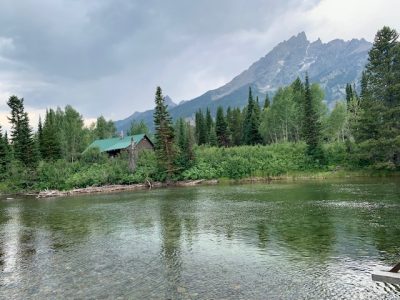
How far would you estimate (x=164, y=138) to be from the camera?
62344 mm

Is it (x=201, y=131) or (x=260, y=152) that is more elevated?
(x=201, y=131)

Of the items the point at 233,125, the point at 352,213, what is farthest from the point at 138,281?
the point at 233,125

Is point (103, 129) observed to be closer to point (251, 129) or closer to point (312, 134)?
point (251, 129)

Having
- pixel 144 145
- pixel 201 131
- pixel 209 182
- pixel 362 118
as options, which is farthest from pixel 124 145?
pixel 362 118

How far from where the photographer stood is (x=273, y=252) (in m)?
13.8

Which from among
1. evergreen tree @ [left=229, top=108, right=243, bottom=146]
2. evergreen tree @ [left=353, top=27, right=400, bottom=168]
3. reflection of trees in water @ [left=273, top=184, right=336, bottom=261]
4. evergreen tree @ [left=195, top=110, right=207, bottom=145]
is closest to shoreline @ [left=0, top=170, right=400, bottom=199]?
evergreen tree @ [left=353, top=27, right=400, bottom=168]

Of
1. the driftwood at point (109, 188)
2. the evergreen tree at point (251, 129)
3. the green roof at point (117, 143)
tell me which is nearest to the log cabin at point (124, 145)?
the green roof at point (117, 143)

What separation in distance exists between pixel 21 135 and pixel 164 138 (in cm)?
2948

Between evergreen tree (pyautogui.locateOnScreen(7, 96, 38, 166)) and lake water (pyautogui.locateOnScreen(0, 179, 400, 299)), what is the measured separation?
44.3 meters

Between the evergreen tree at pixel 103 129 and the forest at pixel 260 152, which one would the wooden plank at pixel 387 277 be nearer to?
the forest at pixel 260 152

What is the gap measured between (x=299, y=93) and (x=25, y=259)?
268 ft

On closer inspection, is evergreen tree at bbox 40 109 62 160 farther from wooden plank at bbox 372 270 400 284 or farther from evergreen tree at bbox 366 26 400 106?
wooden plank at bbox 372 270 400 284

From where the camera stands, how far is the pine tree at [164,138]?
61.0 m

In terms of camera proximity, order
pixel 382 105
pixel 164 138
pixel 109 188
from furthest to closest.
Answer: pixel 164 138, pixel 109 188, pixel 382 105
